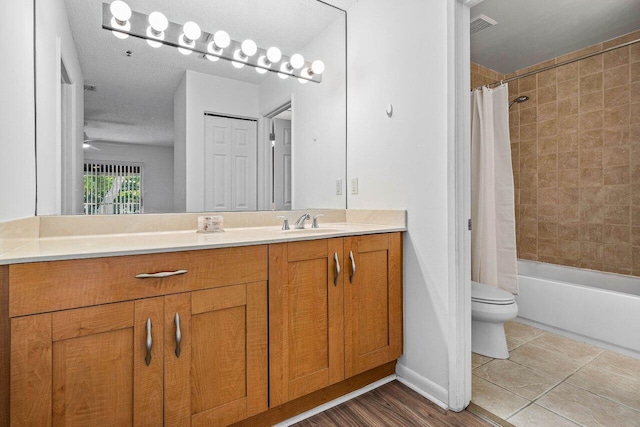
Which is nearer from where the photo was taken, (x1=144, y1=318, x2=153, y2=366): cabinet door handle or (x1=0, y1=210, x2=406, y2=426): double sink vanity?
(x1=0, y1=210, x2=406, y2=426): double sink vanity

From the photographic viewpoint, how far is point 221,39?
1801 mm

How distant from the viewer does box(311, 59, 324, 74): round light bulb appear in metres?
2.20

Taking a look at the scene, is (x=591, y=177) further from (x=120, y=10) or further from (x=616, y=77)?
(x=120, y=10)

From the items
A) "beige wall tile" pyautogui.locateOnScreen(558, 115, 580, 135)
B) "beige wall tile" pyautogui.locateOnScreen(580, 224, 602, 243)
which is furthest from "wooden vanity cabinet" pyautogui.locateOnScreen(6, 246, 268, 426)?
"beige wall tile" pyautogui.locateOnScreen(558, 115, 580, 135)

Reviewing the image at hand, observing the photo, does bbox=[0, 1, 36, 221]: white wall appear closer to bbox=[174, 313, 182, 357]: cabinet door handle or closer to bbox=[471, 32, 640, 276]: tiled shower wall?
bbox=[174, 313, 182, 357]: cabinet door handle

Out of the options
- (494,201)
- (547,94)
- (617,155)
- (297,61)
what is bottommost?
(494,201)

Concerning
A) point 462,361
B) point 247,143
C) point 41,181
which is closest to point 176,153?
point 247,143

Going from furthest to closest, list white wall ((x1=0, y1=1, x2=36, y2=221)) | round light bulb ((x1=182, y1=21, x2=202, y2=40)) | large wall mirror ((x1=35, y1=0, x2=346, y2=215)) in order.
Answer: round light bulb ((x1=182, y1=21, x2=202, y2=40)) → large wall mirror ((x1=35, y1=0, x2=346, y2=215)) → white wall ((x1=0, y1=1, x2=36, y2=221))

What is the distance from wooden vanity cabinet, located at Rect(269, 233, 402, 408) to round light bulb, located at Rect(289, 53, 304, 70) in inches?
49.3

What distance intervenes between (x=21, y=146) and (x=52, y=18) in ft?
2.10

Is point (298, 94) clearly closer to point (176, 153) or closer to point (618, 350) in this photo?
point (176, 153)

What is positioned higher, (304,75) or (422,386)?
(304,75)

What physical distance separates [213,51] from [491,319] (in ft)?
7.54

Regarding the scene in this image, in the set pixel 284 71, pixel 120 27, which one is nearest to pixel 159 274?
pixel 120 27
